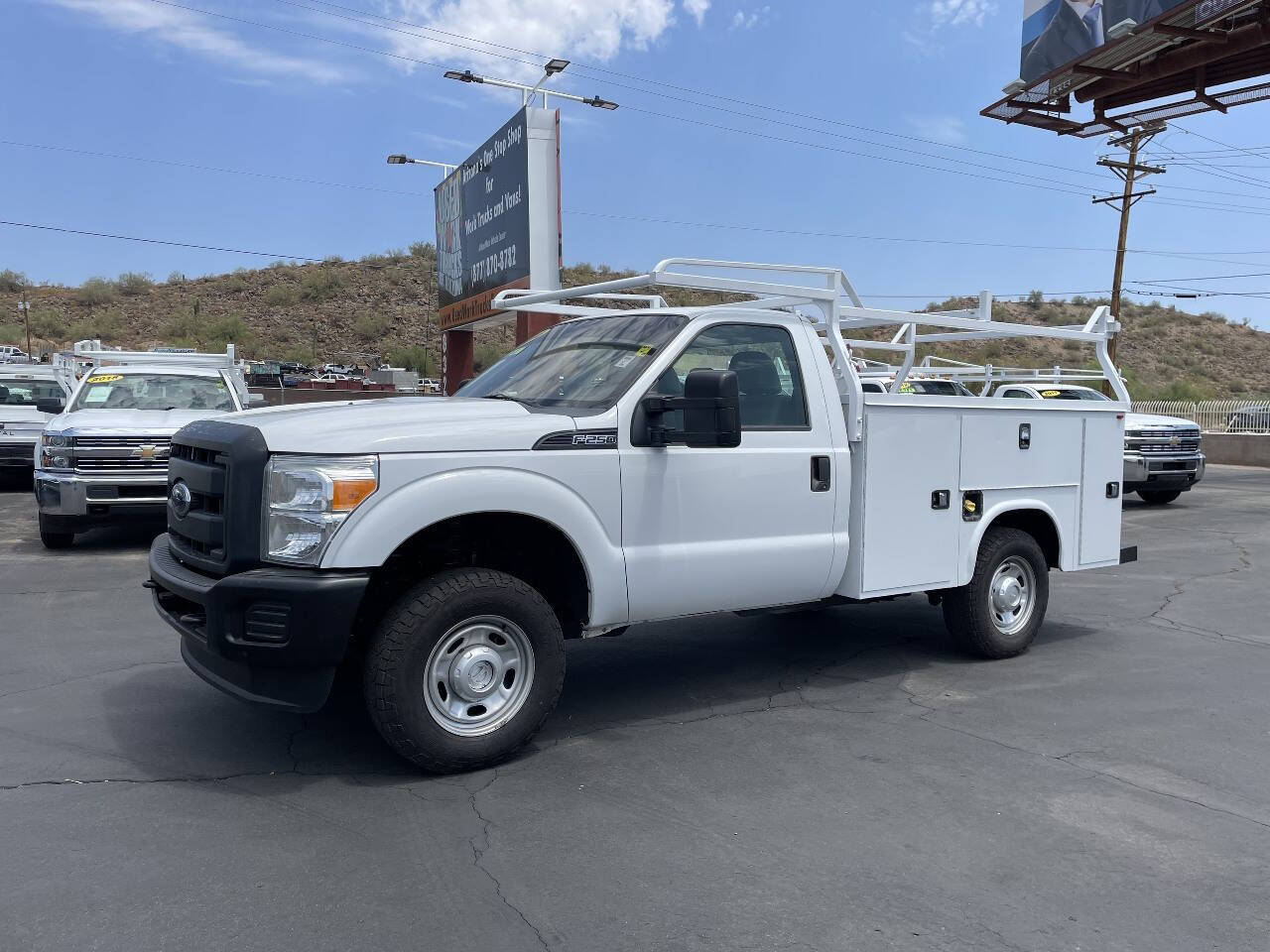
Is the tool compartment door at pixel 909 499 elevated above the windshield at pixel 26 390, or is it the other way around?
the windshield at pixel 26 390

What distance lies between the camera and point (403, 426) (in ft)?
14.8

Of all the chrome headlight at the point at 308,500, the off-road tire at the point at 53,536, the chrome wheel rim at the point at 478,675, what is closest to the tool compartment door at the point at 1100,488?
the chrome wheel rim at the point at 478,675

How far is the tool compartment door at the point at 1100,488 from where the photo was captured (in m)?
7.16

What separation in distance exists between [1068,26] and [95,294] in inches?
2467

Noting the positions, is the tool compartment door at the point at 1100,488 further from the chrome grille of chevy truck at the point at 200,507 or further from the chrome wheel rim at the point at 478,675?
the chrome grille of chevy truck at the point at 200,507

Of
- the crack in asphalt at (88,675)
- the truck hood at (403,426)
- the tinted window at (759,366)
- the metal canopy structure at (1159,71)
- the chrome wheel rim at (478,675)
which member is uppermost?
the metal canopy structure at (1159,71)

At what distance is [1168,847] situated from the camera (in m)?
4.01

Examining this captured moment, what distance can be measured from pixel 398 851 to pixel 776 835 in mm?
1420

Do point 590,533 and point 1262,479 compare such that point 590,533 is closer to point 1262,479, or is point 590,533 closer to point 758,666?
point 758,666

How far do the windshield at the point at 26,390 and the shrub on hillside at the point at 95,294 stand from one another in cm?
5398

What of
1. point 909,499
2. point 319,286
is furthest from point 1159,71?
point 319,286

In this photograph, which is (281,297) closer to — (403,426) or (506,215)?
(506,215)

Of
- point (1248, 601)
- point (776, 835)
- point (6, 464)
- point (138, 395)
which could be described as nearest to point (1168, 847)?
point (776, 835)

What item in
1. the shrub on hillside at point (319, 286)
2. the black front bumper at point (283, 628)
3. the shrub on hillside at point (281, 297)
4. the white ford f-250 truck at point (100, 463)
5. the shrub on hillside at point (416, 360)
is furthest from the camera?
the shrub on hillside at point (319, 286)
